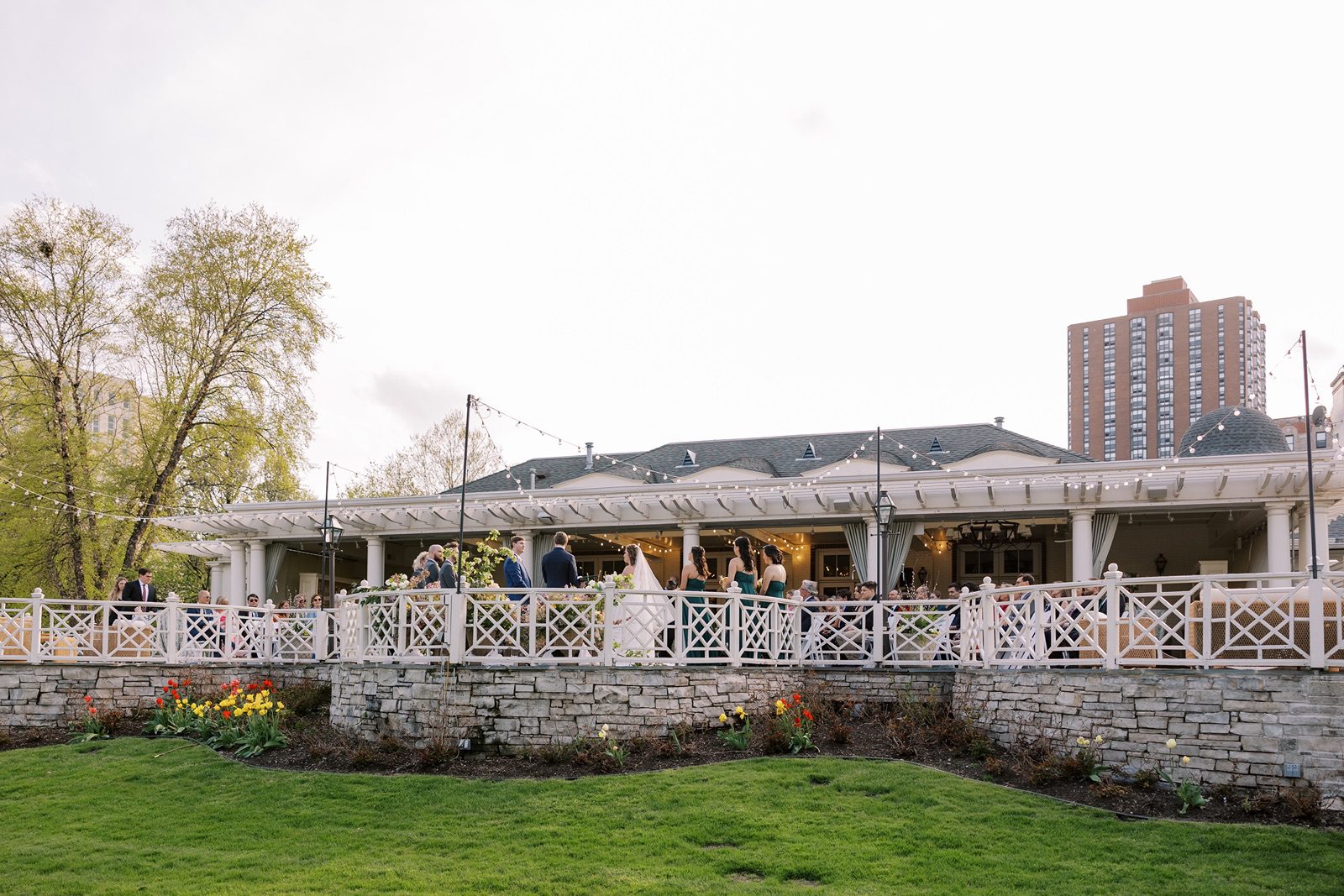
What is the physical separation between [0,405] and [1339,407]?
145 feet

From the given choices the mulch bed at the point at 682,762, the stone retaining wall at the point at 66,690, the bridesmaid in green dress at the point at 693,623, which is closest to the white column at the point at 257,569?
the stone retaining wall at the point at 66,690

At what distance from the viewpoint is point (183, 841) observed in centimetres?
962

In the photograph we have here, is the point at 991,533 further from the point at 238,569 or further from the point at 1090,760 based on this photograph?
the point at 238,569

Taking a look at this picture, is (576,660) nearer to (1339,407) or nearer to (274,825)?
(274,825)

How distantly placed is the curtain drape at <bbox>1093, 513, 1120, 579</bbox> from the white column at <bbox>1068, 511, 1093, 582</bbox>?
16cm

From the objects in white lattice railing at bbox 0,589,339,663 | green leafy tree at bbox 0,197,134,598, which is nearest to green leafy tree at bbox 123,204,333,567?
green leafy tree at bbox 0,197,134,598

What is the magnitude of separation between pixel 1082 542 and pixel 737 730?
1143cm

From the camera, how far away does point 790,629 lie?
45.8 feet

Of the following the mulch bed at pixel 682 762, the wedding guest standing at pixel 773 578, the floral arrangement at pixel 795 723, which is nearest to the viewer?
the mulch bed at pixel 682 762

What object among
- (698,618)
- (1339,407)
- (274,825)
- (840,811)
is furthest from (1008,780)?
(1339,407)

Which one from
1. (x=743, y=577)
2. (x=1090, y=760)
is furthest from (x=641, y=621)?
(x=1090, y=760)

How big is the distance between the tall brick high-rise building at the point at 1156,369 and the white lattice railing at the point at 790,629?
87.2 m

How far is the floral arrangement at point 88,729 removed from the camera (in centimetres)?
1400

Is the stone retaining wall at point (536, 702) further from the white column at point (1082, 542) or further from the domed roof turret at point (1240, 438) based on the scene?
the domed roof turret at point (1240, 438)
